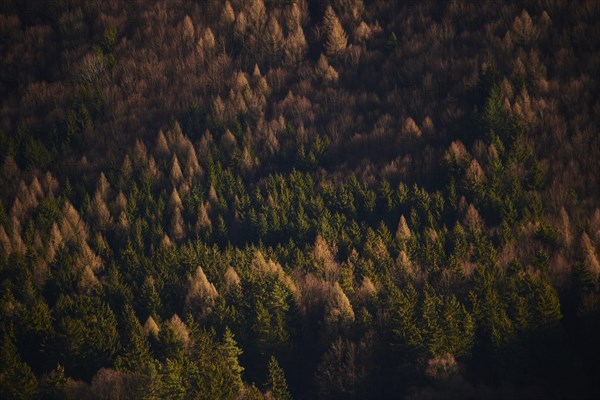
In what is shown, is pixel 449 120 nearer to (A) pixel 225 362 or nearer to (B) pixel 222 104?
(B) pixel 222 104

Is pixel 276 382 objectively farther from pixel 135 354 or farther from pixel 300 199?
pixel 300 199

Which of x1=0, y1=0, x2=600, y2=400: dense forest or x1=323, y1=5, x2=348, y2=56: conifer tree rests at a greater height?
x1=323, y1=5, x2=348, y2=56: conifer tree

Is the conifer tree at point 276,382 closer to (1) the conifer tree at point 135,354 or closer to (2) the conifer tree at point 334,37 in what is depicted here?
(1) the conifer tree at point 135,354

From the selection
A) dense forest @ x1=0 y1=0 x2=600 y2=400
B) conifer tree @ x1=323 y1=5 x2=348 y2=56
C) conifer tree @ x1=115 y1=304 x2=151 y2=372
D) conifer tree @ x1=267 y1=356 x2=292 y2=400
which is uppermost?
conifer tree @ x1=323 y1=5 x2=348 y2=56

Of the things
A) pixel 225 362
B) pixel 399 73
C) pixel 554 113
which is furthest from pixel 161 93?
pixel 225 362

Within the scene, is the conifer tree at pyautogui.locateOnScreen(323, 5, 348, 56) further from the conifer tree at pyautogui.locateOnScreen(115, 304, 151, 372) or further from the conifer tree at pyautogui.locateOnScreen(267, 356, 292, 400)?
the conifer tree at pyautogui.locateOnScreen(267, 356, 292, 400)

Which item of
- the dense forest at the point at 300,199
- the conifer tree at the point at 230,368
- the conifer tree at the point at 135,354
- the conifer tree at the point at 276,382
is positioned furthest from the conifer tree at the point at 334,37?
the conifer tree at the point at 276,382

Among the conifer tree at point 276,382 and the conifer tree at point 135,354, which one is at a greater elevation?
the conifer tree at point 135,354

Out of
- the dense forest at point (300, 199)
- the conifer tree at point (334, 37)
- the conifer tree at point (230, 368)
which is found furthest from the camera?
the conifer tree at point (334, 37)

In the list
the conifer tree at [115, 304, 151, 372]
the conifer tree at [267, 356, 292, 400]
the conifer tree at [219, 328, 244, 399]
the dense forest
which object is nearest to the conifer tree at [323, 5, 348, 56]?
the dense forest
